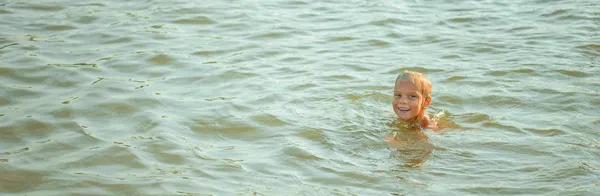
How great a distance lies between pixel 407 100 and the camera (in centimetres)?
672

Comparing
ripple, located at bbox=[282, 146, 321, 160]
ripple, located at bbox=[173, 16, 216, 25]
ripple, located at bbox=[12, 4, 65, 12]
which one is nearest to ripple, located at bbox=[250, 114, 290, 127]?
ripple, located at bbox=[282, 146, 321, 160]

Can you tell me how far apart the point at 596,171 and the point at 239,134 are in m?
3.02

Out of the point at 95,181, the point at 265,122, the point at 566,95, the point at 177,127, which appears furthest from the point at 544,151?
the point at 95,181

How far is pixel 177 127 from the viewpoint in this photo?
638 centimetres

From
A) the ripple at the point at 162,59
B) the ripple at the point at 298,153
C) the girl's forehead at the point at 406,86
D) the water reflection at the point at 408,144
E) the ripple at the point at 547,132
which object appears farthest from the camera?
the ripple at the point at 162,59

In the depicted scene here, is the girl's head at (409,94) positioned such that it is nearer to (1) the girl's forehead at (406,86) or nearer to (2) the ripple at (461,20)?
(1) the girl's forehead at (406,86)

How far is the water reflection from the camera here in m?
5.87

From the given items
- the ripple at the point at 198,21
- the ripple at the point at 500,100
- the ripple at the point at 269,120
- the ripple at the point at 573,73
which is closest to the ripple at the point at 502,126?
the ripple at the point at 500,100

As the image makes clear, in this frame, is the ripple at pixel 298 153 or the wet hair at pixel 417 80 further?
the wet hair at pixel 417 80

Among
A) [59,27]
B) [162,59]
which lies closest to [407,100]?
[162,59]

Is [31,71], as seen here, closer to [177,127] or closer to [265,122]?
[177,127]

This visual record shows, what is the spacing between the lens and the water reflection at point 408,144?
19.2 ft

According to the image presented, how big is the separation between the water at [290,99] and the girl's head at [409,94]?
197mm

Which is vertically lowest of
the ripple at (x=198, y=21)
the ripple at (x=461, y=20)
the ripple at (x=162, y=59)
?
the ripple at (x=162, y=59)
